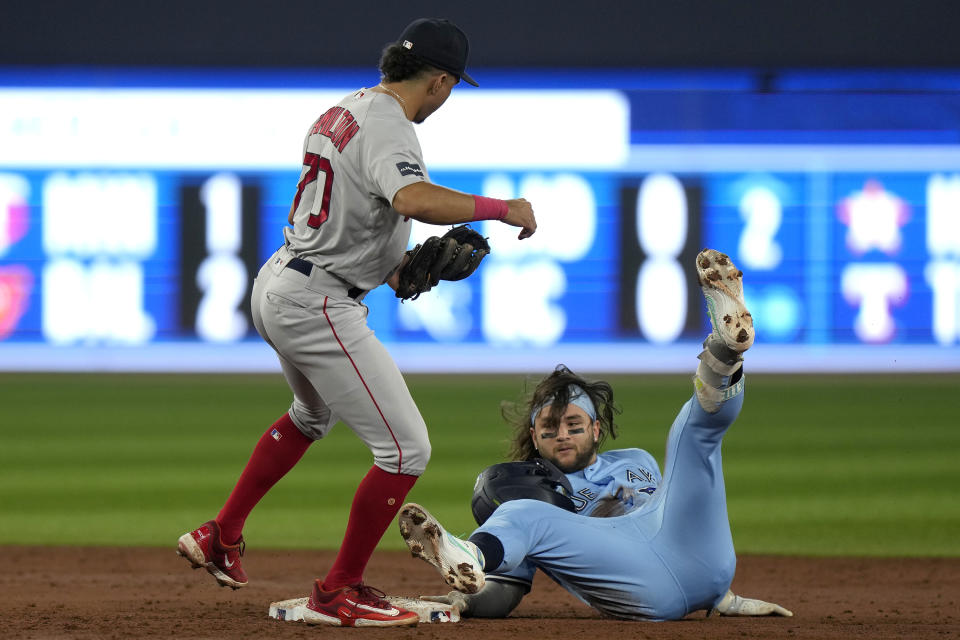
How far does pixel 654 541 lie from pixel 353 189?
1195 mm

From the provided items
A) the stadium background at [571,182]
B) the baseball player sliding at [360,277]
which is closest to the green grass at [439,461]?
the stadium background at [571,182]

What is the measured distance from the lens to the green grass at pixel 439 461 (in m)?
6.12

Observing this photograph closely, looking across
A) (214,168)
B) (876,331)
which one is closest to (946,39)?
(876,331)

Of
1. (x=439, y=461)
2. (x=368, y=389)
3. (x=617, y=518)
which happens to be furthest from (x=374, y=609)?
(x=439, y=461)

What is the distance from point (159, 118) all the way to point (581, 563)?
38.7 feet

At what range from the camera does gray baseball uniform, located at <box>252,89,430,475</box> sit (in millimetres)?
3242

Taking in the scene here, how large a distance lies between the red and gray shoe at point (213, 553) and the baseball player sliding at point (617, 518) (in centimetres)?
59

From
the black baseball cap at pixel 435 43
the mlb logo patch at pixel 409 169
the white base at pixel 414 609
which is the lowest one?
the white base at pixel 414 609

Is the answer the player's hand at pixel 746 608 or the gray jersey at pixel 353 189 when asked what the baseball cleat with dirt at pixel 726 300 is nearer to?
the gray jersey at pixel 353 189

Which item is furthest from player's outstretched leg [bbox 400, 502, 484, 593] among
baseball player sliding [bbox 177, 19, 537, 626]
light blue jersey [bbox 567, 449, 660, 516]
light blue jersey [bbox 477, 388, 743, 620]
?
light blue jersey [bbox 567, 449, 660, 516]

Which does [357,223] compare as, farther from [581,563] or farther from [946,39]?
[946,39]

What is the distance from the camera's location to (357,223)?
3.27 m

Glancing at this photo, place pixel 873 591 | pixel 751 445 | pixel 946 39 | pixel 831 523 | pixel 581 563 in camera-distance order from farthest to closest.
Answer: pixel 946 39, pixel 751 445, pixel 831 523, pixel 873 591, pixel 581 563

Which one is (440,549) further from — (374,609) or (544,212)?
(544,212)
